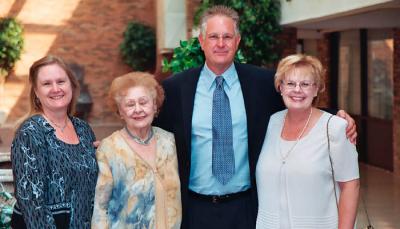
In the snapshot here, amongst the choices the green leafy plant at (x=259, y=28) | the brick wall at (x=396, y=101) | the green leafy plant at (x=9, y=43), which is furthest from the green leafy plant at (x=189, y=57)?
the green leafy plant at (x=9, y=43)

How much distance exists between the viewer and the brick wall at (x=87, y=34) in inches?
599

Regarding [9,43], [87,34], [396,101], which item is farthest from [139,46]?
[396,101]

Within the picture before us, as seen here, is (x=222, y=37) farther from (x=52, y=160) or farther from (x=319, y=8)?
(x=319, y=8)

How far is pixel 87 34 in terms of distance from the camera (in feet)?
51.0

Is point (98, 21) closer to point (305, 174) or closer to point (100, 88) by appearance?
point (100, 88)

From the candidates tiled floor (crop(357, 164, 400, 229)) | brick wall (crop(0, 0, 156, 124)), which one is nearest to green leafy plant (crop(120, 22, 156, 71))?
brick wall (crop(0, 0, 156, 124))

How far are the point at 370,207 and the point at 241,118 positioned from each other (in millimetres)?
5278

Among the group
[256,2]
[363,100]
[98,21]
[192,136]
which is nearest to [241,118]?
[192,136]

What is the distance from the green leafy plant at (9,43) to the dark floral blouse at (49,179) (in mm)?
12083

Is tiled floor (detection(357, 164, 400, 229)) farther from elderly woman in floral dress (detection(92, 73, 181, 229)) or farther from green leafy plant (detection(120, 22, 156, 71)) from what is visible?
green leafy plant (detection(120, 22, 156, 71))

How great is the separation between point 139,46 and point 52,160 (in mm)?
12460

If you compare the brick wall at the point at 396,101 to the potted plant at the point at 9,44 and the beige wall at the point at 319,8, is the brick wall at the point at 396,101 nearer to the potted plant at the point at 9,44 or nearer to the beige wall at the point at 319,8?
the beige wall at the point at 319,8

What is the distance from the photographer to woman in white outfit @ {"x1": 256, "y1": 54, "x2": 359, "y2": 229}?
9.21 feet

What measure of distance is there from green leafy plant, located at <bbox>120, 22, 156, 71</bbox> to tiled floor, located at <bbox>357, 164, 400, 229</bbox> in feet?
19.5
